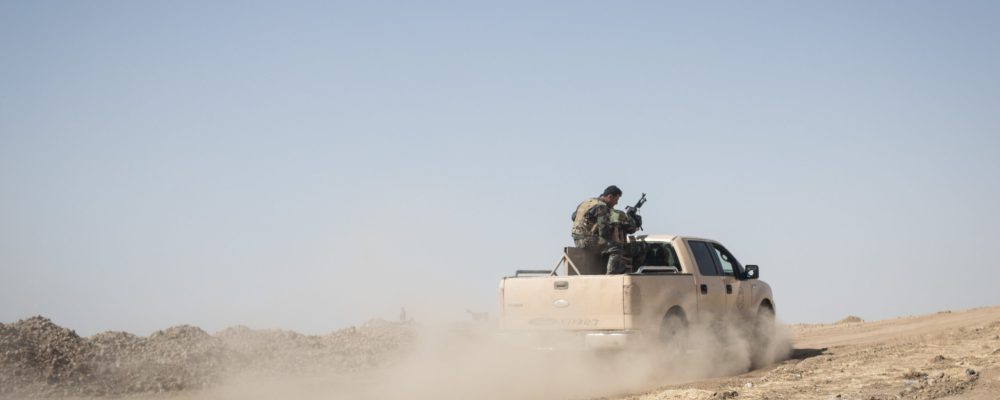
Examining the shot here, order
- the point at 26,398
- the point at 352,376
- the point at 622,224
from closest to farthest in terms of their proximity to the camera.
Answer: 1. the point at 26,398
2. the point at 622,224
3. the point at 352,376

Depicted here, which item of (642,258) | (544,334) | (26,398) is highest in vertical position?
(642,258)

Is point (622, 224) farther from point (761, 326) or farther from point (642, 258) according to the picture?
point (761, 326)

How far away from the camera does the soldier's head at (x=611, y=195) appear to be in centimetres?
1396

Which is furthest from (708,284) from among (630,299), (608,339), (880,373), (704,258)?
(880,373)

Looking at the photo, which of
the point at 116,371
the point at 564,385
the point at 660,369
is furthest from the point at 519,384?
the point at 116,371

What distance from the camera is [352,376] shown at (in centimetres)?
1548

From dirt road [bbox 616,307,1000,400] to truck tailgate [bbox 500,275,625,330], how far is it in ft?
4.20

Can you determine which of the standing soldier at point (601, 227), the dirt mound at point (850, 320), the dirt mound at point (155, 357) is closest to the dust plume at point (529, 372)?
the dirt mound at point (155, 357)

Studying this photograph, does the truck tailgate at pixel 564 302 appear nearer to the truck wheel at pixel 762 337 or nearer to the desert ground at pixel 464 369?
the desert ground at pixel 464 369

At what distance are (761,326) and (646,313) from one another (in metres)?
3.77

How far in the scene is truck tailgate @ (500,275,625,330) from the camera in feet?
40.9

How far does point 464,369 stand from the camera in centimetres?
1378

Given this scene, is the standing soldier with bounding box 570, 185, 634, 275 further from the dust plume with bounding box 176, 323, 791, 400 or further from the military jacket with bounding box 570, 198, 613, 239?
the dust plume with bounding box 176, 323, 791, 400

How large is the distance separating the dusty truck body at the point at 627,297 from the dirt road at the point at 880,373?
972 mm
